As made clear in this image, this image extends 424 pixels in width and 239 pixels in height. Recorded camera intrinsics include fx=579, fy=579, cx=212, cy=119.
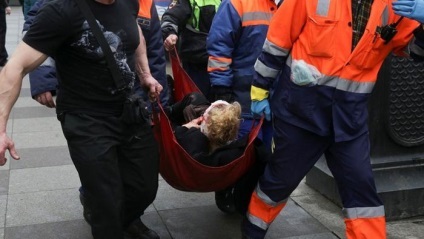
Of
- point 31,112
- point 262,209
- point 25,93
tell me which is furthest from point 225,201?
point 25,93

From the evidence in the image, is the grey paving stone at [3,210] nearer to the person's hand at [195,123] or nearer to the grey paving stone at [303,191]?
the person's hand at [195,123]

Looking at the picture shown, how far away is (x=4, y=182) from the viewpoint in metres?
4.62

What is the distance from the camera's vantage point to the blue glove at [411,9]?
9.07 ft

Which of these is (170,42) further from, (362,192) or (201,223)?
(362,192)

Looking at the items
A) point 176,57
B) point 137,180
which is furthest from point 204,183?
point 176,57

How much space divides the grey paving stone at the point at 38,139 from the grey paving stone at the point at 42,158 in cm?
15

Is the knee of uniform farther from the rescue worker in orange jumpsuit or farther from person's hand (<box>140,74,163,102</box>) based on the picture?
person's hand (<box>140,74,163,102</box>)

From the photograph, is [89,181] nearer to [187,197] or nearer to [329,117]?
[329,117]

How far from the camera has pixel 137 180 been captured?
311cm

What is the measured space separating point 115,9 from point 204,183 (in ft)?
3.62

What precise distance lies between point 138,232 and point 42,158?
2.02m

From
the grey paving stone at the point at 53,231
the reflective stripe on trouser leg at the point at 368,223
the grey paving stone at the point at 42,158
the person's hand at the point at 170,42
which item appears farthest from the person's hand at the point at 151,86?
the grey paving stone at the point at 42,158

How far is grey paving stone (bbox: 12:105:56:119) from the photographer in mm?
6832

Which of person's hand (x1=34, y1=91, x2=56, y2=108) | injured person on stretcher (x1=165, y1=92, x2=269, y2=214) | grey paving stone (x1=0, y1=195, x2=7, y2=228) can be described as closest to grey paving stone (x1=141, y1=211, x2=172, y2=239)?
injured person on stretcher (x1=165, y1=92, x2=269, y2=214)
